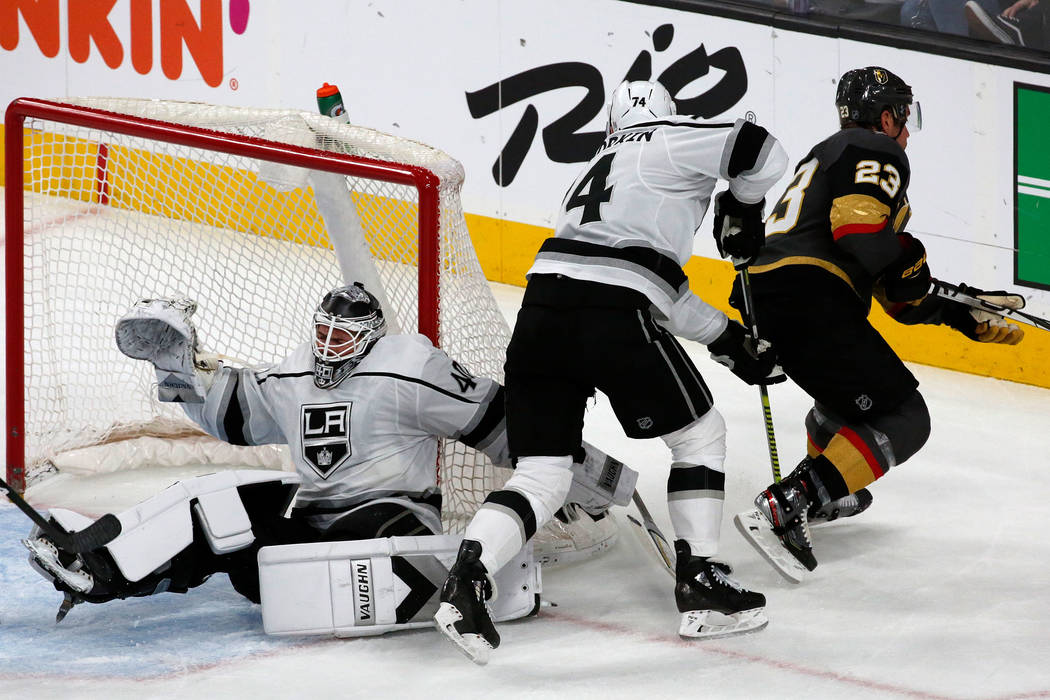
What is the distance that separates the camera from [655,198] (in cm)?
306

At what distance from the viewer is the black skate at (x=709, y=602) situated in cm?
303

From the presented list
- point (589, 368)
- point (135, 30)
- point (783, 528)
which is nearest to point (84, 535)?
point (589, 368)

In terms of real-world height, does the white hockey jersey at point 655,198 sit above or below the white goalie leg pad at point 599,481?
above

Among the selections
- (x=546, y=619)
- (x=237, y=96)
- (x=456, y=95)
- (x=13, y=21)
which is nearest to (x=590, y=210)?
(x=546, y=619)

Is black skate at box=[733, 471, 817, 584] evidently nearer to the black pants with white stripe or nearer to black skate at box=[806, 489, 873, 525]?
black skate at box=[806, 489, 873, 525]

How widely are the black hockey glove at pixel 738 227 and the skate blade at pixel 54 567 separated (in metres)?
1.42

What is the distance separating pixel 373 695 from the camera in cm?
279

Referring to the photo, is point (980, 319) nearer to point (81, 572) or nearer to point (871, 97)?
point (871, 97)

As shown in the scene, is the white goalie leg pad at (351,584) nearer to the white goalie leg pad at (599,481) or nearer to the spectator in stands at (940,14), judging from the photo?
the white goalie leg pad at (599,481)

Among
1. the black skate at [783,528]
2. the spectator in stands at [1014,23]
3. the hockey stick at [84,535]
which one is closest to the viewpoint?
the hockey stick at [84,535]

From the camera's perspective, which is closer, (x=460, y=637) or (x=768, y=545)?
(x=460, y=637)

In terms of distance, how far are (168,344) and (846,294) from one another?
1.48 meters

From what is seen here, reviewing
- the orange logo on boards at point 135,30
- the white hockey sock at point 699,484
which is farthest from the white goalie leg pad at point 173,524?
the orange logo on boards at point 135,30

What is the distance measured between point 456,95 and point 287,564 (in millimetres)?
3189
